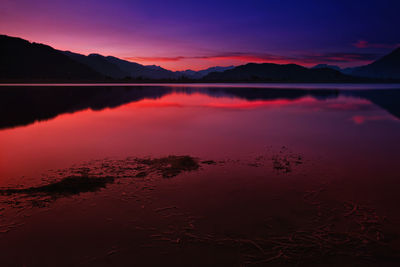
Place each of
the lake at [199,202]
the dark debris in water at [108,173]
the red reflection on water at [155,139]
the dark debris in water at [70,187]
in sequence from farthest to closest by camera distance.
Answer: the red reflection on water at [155,139]
the dark debris in water at [108,173]
the dark debris in water at [70,187]
the lake at [199,202]

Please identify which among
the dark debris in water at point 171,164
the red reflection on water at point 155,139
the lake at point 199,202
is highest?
the dark debris in water at point 171,164

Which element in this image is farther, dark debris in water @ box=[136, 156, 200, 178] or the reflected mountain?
the reflected mountain

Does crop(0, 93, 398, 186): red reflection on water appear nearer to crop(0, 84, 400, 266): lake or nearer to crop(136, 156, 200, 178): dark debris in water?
crop(0, 84, 400, 266): lake

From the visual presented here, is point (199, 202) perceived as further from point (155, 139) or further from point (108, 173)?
point (155, 139)

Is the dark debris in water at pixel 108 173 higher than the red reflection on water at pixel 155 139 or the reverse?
higher

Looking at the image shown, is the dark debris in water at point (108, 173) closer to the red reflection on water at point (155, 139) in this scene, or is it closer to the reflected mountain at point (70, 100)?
the red reflection on water at point (155, 139)

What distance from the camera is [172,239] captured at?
606cm

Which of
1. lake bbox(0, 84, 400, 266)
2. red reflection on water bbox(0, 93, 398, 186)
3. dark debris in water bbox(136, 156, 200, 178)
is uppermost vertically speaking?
dark debris in water bbox(136, 156, 200, 178)

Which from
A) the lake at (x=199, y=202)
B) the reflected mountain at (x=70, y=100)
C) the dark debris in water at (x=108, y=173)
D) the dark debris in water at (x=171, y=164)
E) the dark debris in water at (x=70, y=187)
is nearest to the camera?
the lake at (x=199, y=202)

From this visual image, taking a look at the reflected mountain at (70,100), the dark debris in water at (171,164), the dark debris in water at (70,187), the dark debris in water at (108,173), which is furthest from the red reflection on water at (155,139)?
the reflected mountain at (70,100)

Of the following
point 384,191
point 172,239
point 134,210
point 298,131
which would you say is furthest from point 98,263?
point 298,131

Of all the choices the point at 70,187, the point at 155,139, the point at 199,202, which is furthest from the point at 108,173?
the point at 155,139

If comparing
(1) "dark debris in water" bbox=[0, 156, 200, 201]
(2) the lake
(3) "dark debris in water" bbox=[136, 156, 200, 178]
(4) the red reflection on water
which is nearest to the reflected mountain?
(4) the red reflection on water

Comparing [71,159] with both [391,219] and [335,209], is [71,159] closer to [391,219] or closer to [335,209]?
[335,209]
